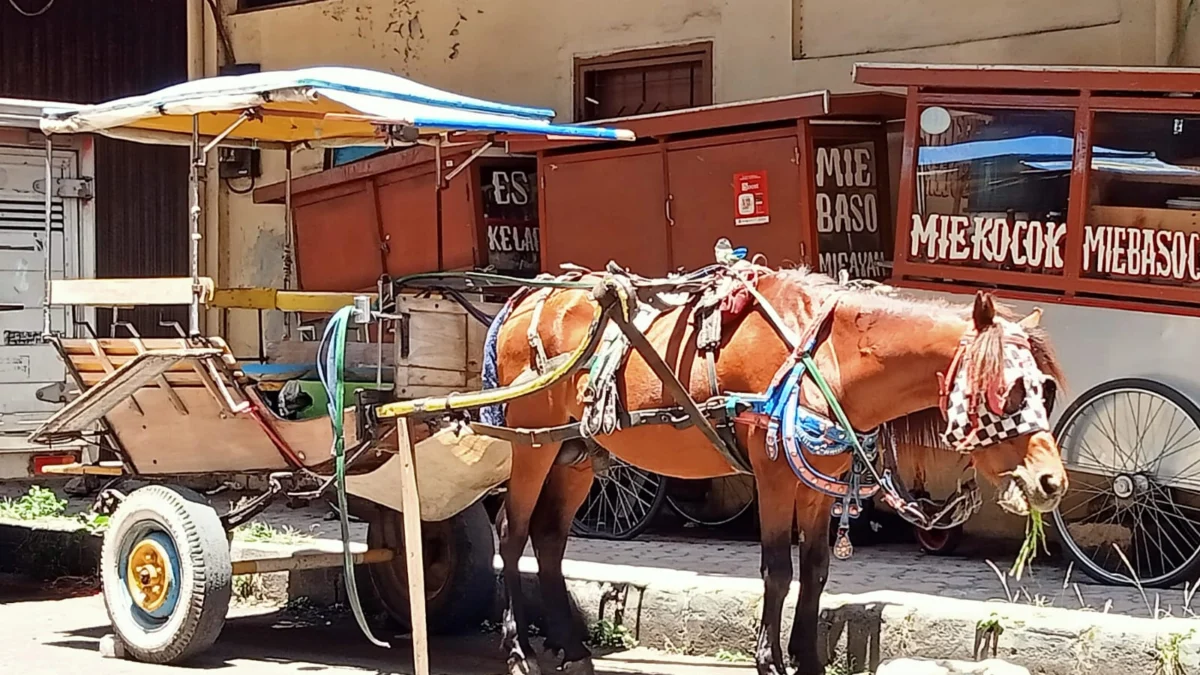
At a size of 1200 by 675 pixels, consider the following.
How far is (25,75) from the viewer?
13914 millimetres

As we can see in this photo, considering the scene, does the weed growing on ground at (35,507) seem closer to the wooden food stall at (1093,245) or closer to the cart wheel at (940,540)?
the cart wheel at (940,540)

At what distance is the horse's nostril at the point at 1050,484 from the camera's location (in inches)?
205

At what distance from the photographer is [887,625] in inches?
269

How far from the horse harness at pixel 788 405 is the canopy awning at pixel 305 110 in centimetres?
99

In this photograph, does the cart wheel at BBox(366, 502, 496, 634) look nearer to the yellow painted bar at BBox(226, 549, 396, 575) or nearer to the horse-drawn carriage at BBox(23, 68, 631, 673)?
the horse-drawn carriage at BBox(23, 68, 631, 673)

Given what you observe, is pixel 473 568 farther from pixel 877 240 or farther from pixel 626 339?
pixel 877 240

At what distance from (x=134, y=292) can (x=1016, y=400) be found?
3.94 meters

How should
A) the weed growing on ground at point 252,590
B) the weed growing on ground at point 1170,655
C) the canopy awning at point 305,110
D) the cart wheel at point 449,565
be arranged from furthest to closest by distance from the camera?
the weed growing on ground at point 252,590
the cart wheel at point 449,565
the canopy awning at point 305,110
the weed growing on ground at point 1170,655

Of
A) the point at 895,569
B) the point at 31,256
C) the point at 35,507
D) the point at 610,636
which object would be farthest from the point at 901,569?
the point at 35,507

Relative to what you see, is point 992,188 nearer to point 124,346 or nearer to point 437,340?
point 437,340

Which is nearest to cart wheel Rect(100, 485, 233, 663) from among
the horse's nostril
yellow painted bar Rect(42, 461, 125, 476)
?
yellow painted bar Rect(42, 461, 125, 476)

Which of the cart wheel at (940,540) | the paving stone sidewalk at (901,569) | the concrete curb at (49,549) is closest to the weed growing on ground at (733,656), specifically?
the paving stone sidewalk at (901,569)

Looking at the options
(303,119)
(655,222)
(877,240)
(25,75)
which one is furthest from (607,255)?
(25,75)

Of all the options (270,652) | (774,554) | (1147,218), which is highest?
(1147,218)
